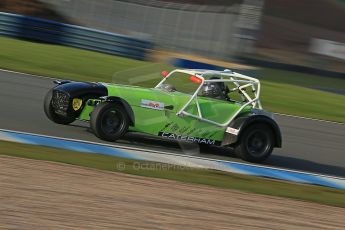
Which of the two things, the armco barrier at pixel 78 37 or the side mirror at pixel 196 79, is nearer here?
the side mirror at pixel 196 79

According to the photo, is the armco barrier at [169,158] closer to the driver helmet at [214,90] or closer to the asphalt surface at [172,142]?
the asphalt surface at [172,142]

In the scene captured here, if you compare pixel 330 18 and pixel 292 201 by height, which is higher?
pixel 330 18

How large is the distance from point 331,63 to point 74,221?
2720 centimetres

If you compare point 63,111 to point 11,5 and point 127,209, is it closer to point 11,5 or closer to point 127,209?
point 127,209

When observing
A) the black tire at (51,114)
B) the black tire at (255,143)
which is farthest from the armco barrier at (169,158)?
the black tire at (51,114)

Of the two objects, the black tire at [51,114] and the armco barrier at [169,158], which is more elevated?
the black tire at [51,114]

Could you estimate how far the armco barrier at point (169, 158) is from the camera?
816 centimetres

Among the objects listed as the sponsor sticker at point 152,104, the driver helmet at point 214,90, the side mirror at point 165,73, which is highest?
the side mirror at point 165,73

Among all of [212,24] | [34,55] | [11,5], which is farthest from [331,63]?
[34,55]

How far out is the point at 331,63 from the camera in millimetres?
30938

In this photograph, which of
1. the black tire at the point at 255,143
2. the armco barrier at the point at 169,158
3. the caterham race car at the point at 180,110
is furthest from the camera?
the black tire at the point at 255,143

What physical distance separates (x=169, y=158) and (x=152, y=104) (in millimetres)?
822

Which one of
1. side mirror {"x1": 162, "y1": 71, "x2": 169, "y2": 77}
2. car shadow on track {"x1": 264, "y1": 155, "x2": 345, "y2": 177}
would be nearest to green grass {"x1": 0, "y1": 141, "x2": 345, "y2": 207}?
car shadow on track {"x1": 264, "y1": 155, "x2": 345, "y2": 177}

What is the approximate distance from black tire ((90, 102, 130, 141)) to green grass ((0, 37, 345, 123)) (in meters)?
6.35
